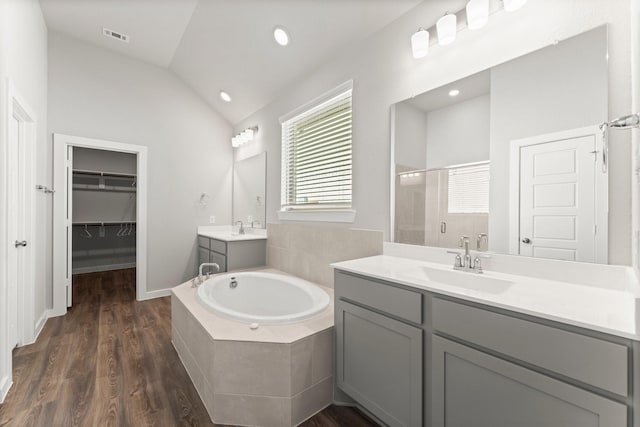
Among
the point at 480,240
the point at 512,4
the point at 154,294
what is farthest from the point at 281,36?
the point at 154,294

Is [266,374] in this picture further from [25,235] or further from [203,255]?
[203,255]

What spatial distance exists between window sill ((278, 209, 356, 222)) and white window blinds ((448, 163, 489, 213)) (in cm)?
85

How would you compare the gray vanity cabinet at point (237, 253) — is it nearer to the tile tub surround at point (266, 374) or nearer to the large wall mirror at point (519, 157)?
the tile tub surround at point (266, 374)

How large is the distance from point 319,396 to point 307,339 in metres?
0.37

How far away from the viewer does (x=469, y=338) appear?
3.67 ft

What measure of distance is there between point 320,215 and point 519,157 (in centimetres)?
167

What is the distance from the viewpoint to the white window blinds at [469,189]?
158cm

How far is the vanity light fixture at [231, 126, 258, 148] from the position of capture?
3.77m

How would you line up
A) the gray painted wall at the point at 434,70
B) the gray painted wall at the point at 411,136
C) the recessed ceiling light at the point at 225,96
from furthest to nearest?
the recessed ceiling light at the point at 225,96 → the gray painted wall at the point at 411,136 → the gray painted wall at the point at 434,70

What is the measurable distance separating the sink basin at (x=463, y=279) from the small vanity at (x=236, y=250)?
2.26 m

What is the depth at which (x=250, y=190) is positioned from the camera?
12.9ft

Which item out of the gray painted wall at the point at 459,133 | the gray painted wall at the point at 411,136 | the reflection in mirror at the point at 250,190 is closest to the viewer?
the gray painted wall at the point at 459,133

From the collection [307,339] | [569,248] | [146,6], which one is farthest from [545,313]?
[146,6]

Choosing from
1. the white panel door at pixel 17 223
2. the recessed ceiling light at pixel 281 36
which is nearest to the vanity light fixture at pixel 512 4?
the recessed ceiling light at pixel 281 36
